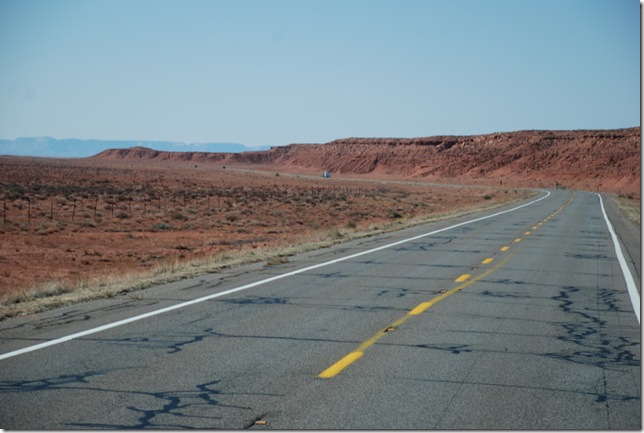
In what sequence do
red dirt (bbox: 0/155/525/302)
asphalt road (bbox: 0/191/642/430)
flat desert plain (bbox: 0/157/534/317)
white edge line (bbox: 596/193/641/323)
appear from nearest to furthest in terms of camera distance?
asphalt road (bbox: 0/191/642/430)
white edge line (bbox: 596/193/641/323)
flat desert plain (bbox: 0/157/534/317)
red dirt (bbox: 0/155/525/302)

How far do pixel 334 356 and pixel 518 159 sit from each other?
514ft

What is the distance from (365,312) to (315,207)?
41996 millimetres

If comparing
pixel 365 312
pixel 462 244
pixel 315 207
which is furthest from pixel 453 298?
pixel 315 207

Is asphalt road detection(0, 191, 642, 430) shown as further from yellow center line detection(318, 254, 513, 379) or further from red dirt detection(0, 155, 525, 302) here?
red dirt detection(0, 155, 525, 302)

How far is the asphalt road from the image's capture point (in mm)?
5859

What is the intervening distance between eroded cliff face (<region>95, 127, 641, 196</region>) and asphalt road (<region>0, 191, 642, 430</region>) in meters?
112

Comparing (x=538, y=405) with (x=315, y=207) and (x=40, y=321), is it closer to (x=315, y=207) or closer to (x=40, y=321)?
(x=40, y=321)

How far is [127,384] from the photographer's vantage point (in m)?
6.59

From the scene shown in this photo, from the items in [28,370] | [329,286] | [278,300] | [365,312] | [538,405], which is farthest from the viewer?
[329,286]

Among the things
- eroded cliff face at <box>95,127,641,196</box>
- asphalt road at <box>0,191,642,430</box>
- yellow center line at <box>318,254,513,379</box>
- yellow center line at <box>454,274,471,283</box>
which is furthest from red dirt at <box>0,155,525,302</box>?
eroded cliff face at <box>95,127,641,196</box>

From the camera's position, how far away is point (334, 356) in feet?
25.4

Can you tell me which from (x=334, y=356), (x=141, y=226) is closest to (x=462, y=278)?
(x=334, y=356)

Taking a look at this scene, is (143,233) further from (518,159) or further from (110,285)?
(518,159)

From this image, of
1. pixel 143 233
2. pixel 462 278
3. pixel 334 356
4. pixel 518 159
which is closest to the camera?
pixel 334 356
